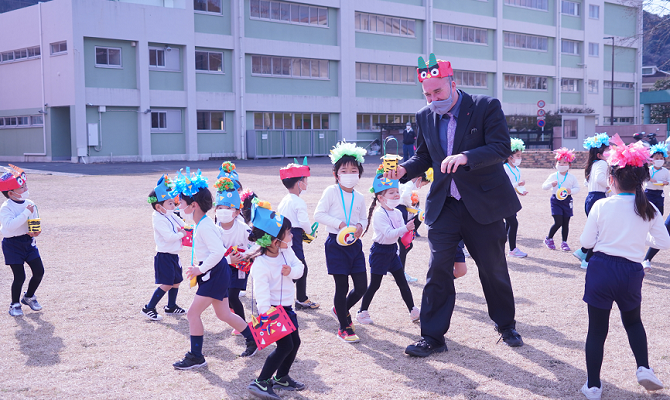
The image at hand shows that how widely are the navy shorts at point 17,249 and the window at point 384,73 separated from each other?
35.5 metres

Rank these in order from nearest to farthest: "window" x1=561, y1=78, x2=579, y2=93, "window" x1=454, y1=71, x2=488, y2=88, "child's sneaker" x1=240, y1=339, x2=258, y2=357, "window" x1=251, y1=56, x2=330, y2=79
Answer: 1. "child's sneaker" x1=240, y1=339, x2=258, y2=357
2. "window" x1=251, y1=56, x2=330, y2=79
3. "window" x1=454, y1=71, x2=488, y2=88
4. "window" x1=561, y1=78, x2=579, y2=93

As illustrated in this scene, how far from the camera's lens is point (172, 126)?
33250mm

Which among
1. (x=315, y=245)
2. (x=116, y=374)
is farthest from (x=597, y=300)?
(x=315, y=245)

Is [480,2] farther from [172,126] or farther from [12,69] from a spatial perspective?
[12,69]

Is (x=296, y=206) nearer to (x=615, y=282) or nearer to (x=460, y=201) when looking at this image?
(x=460, y=201)

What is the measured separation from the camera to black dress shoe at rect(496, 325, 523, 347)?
16.4ft

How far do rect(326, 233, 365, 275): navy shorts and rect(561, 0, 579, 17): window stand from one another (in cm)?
5276

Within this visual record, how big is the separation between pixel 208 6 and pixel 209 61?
3003mm

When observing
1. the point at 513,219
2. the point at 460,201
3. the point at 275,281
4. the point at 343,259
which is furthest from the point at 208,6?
the point at 275,281

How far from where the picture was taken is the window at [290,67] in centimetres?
3592

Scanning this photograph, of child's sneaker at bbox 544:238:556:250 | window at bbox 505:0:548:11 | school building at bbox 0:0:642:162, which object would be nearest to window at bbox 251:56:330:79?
school building at bbox 0:0:642:162

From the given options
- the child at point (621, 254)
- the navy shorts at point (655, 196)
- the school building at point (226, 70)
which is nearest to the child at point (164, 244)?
the child at point (621, 254)

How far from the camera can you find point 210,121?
114 ft

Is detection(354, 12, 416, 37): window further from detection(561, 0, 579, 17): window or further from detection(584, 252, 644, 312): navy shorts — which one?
detection(584, 252, 644, 312): navy shorts
